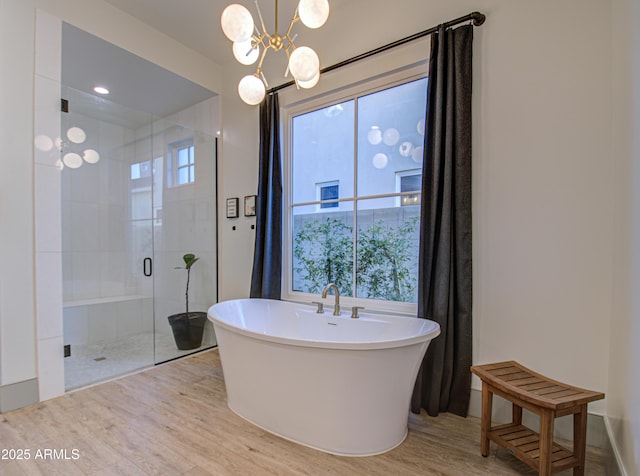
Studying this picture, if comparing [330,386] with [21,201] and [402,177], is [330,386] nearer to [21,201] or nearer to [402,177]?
[402,177]

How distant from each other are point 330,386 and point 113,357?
2531 millimetres

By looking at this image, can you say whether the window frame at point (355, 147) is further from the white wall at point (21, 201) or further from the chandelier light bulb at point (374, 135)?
the white wall at point (21, 201)

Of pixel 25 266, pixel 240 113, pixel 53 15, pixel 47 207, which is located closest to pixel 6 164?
pixel 47 207

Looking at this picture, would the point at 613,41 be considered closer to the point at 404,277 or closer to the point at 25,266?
the point at 404,277

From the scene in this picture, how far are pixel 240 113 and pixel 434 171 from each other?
2272 millimetres

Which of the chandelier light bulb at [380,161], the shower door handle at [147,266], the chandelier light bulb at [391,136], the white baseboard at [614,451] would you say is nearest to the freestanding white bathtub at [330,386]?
the white baseboard at [614,451]

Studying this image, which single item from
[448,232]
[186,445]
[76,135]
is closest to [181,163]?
[76,135]

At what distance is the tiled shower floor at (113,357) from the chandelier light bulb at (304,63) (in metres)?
2.75

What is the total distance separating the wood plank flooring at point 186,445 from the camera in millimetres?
1542

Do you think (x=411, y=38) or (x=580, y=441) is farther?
(x=411, y=38)

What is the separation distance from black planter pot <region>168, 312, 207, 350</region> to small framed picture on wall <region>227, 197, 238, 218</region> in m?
1.19

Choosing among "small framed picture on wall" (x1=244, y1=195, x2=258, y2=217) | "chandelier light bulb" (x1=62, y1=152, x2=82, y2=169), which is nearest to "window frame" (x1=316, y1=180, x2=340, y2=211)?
"small framed picture on wall" (x1=244, y1=195, x2=258, y2=217)

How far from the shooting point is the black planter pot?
330 centimetres

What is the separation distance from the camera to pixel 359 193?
8.52ft
